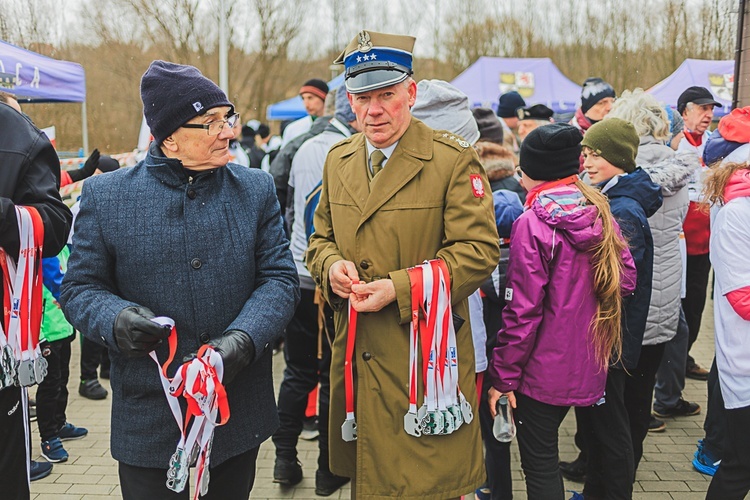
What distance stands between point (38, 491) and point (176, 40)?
18935mm

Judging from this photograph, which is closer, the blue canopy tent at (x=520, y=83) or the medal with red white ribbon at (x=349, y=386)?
the medal with red white ribbon at (x=349, y=386)

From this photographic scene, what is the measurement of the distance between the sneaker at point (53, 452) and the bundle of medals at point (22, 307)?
2.06 metres

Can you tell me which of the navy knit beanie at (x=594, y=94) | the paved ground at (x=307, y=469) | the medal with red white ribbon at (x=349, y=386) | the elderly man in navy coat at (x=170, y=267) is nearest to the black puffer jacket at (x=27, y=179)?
the elderly man in navy coat at (x=170, y=267)

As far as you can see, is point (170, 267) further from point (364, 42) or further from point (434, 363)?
point (364, 42)

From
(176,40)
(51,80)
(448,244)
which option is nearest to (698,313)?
(448,244)

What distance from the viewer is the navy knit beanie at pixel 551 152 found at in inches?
114

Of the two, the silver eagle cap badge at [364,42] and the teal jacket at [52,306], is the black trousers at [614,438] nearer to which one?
the silver eagle cap badge at [364,42]

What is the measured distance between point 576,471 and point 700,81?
8.55 metres

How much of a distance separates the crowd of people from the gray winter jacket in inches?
1.3

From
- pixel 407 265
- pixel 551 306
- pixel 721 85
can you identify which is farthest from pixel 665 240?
pixel 721 85

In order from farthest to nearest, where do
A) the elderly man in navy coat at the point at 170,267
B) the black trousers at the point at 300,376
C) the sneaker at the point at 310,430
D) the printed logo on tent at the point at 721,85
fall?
the printed logo on tent at the point at 721,85 → the sneaker at the point at 310,430 → the black trousers at the point at 300,376 → the elderly man in navy coat at the point at 170,267

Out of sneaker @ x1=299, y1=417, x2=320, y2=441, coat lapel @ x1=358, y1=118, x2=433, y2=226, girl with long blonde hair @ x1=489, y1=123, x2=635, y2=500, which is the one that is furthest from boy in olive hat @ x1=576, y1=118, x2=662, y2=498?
sneaker @ x1=299, y1=417, x2=320, y2=441

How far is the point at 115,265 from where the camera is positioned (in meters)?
2.23

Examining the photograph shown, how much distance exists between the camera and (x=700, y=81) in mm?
10469
